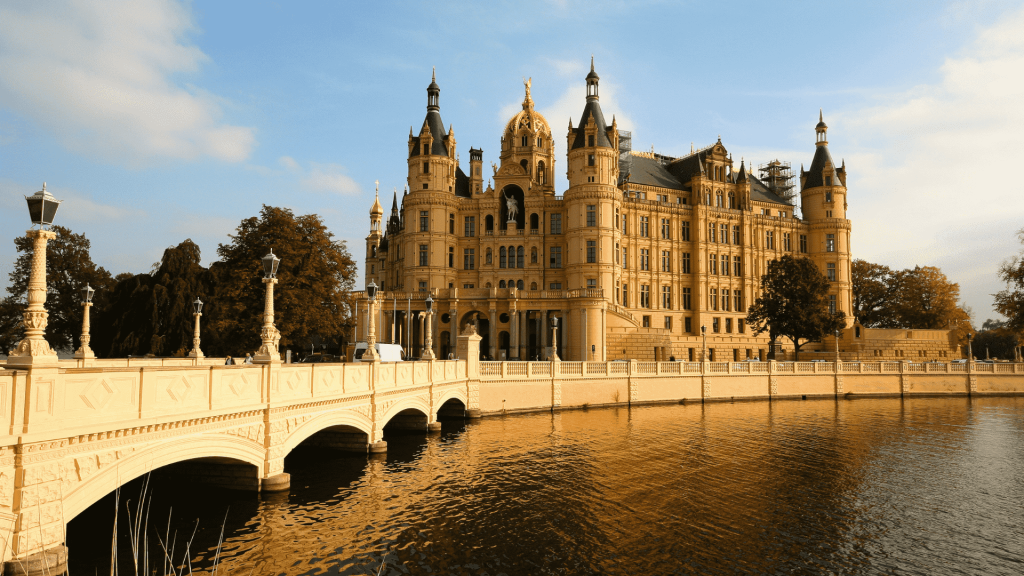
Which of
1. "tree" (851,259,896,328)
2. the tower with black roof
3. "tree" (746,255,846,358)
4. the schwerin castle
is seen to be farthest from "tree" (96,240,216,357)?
"tree" (851,259,896,328)

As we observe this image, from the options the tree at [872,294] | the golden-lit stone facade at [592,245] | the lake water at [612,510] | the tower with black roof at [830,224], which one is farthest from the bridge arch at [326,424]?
the tree at [872,294]

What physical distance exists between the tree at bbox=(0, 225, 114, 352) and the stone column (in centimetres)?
4676

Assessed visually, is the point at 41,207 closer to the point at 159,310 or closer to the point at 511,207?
the point at 159,310

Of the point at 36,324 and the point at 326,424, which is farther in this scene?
the point at 326,424

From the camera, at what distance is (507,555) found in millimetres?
14133

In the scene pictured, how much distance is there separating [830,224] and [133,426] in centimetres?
8463

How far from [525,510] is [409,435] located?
12.8 metres

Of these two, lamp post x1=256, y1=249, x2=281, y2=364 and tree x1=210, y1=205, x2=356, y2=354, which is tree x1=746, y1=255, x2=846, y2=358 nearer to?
tree x1=210, y1=205, x2=356, y2=354

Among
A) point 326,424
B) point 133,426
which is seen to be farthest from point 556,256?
point 133,426

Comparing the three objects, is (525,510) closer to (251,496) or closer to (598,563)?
(598,563)

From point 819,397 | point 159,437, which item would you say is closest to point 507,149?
point 819,397

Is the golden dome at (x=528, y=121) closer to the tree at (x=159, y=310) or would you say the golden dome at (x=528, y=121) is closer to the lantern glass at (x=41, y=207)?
the tree at (x=159, y=310)

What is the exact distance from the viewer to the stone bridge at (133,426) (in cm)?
927

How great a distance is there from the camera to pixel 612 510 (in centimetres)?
1773
